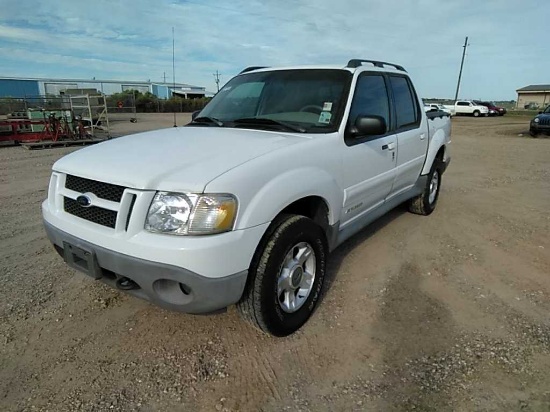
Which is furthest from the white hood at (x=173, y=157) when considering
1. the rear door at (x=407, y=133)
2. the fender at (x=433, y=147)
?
the fender at (x=433, y=147)

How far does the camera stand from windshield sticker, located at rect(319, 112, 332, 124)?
3.07m

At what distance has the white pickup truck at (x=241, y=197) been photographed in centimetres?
206

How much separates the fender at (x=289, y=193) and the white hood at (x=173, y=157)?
0.72 ft

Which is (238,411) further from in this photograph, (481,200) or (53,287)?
(481,200)

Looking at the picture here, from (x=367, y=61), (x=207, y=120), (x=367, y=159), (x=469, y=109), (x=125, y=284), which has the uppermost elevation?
(x=367, y=61)

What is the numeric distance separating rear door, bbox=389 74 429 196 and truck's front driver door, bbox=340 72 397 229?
209 mm

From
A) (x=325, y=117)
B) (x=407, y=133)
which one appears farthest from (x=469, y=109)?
(x=325, y=117)

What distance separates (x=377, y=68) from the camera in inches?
152

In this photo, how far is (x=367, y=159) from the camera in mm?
3309

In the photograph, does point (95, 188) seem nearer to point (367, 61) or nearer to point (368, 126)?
point (368, 126)

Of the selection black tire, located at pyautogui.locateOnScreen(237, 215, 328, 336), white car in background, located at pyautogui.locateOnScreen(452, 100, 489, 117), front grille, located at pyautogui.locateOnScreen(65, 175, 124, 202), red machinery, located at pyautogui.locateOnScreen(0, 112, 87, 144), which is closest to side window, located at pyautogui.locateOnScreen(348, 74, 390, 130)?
black tire, located at pyautogui.locateOnScreen(237, 215, 328, 336)

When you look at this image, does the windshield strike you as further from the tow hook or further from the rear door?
the tow hook

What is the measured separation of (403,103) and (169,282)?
11.0 feet

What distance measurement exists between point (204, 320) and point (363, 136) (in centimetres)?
197
